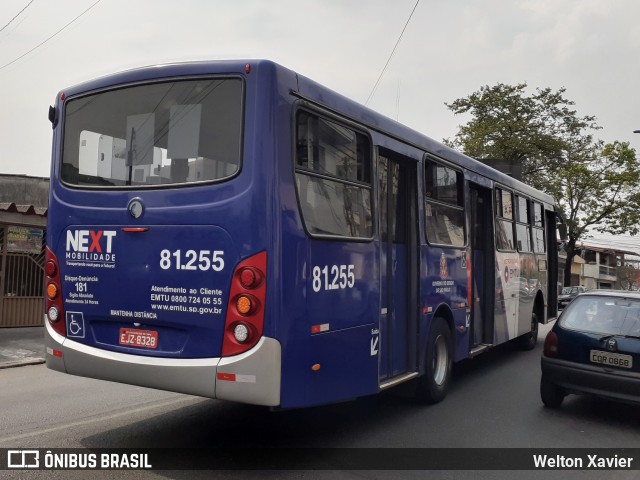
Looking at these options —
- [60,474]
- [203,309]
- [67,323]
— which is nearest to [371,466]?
[203,309]

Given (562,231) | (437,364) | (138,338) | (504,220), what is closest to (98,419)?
(138,338)

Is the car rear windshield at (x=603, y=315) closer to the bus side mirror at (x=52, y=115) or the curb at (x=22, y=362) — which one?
the bus side mirror at (x=52, y=115)

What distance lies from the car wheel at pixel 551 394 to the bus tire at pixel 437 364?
1.14m

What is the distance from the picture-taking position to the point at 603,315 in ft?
23.8

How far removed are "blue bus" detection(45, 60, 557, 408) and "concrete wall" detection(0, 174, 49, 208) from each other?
1913 cm

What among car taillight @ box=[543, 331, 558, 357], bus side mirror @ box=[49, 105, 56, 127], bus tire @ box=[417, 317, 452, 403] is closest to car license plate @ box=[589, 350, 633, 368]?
car taillight @ box=[543, 331, 558, 357]

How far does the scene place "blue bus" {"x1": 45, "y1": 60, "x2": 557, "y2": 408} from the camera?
4625 millimetres

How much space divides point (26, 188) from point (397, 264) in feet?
67.1

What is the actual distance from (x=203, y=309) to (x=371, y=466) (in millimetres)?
1934

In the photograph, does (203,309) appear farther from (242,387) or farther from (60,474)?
(60,474)

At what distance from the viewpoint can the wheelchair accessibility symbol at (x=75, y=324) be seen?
5258 millimetres

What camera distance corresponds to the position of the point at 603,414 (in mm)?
Answer: 7391

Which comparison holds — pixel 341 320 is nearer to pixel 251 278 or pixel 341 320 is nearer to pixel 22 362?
pixel 251 278

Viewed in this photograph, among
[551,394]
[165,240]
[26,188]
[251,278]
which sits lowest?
[551,394]
